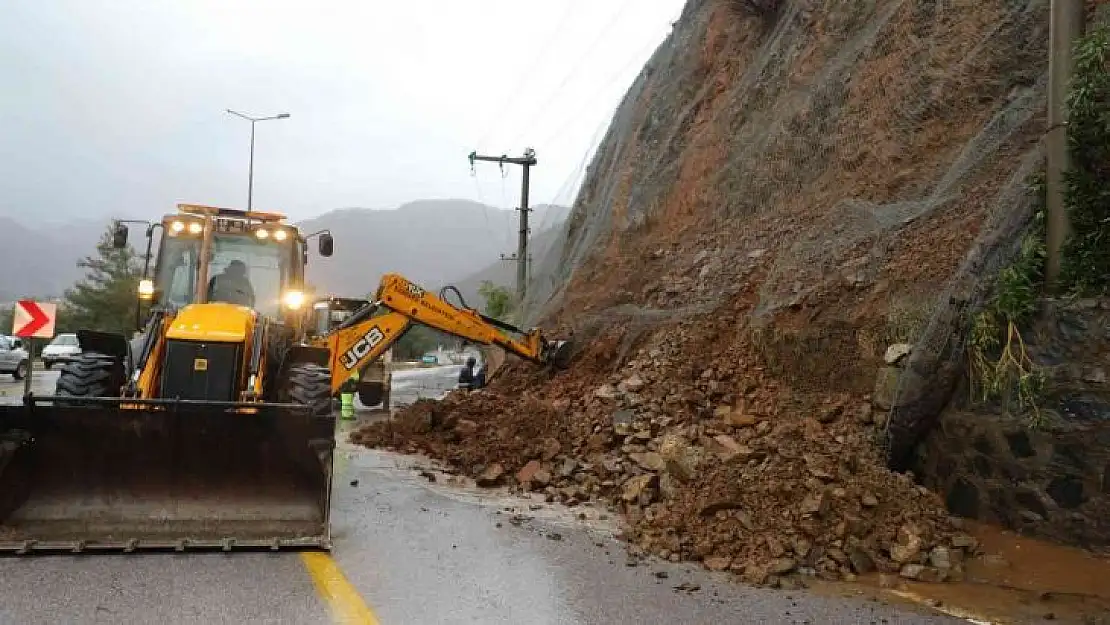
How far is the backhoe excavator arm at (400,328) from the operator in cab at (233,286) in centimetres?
315

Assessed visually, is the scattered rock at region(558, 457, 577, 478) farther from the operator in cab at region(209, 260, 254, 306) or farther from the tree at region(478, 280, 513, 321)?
the tree at region(478, 280, 513, 321)

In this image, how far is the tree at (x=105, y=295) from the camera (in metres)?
48.0

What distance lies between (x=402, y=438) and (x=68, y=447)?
6.39 m

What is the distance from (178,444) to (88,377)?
5.69 ft

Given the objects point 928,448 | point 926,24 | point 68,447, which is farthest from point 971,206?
point 68,447

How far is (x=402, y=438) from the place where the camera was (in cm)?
1255

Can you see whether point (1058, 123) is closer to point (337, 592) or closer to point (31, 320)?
point (337, 592)

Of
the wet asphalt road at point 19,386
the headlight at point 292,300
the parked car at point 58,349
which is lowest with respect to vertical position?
the wet asphalt road at point 19,386

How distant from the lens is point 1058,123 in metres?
6.84

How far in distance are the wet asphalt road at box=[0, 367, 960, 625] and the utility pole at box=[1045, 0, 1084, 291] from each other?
3.44 metres

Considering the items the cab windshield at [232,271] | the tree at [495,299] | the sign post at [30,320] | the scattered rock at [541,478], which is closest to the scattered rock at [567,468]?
the scattered rock at [541,478]

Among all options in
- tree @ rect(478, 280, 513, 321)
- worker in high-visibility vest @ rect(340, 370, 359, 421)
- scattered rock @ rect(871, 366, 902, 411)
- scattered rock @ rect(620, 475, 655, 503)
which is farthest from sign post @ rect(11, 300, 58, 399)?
tree @ rect(478, 280, 513, 321)

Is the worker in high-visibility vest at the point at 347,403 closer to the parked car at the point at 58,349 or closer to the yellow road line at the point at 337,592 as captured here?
the yellow road line at the point at 337,592

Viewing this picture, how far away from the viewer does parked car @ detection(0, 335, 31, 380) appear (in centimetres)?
2591
